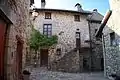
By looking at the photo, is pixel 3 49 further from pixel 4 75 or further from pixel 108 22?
pixel 108 22

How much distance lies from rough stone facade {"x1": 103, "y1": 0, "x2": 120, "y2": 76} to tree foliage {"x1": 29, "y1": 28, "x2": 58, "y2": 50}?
7.69m

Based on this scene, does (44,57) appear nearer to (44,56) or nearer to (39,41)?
(44,56)

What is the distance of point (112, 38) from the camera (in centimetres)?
1099

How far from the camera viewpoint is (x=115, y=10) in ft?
33.0

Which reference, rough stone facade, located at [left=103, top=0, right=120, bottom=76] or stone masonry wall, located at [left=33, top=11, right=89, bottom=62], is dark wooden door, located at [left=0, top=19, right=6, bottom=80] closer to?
rough stone facade, located at [left=103, top=0, right=120, bottom=76]

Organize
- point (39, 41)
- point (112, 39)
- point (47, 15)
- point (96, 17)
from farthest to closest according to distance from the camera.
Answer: point (96, 17) < point (47, 15) < point (39, 41) < point (112, 39)

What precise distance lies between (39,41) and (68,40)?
11.8 ft

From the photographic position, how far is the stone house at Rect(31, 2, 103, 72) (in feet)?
58.4

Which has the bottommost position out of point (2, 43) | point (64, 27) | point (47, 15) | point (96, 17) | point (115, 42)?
point (2, 43)

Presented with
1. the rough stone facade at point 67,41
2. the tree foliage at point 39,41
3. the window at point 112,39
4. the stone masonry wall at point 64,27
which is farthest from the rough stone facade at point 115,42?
the tree foliage at point 39,41

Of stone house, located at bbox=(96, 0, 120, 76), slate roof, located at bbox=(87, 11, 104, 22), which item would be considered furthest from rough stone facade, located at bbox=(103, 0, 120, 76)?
slate roof, located at bbox=(87, 11, 104, 22)

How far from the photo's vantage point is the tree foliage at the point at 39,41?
59.6 feet

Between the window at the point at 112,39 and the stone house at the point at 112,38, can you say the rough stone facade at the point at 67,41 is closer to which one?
the stone house at the point at 112,38

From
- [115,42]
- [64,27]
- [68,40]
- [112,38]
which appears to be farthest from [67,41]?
[115,42]
